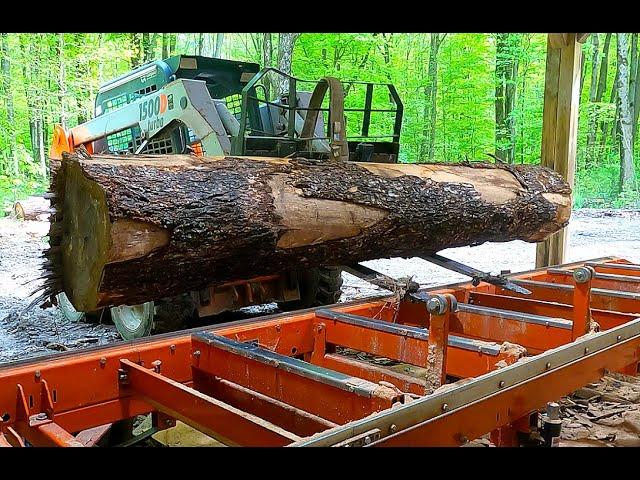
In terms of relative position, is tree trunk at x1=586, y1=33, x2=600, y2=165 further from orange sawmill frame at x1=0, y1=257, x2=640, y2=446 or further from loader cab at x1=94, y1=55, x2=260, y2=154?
orange sawmill frame at x1=0, y1=257, x2=640, y2=446

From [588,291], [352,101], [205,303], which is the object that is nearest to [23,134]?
[352,101]

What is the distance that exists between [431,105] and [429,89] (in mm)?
541

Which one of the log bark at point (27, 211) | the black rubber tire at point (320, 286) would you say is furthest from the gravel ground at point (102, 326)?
the black rubber tire at point (320, 286)

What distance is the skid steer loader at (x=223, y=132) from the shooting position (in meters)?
4.66

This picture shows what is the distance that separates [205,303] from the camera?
466 centimetres

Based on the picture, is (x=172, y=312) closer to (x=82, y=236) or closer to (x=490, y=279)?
(x=82, y=236)

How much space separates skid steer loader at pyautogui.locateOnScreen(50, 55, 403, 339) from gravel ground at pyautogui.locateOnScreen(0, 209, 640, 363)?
0.35 meters

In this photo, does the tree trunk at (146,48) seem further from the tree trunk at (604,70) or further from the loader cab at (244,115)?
the tree trunk at (604,70)

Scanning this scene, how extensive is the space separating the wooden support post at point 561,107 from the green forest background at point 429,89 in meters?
10.0

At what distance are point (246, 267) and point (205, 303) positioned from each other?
1.48m

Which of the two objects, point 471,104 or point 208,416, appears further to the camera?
point 471,104

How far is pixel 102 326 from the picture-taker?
5832mm

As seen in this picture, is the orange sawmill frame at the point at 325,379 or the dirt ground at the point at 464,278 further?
the dirt ground at the point at 464,278
